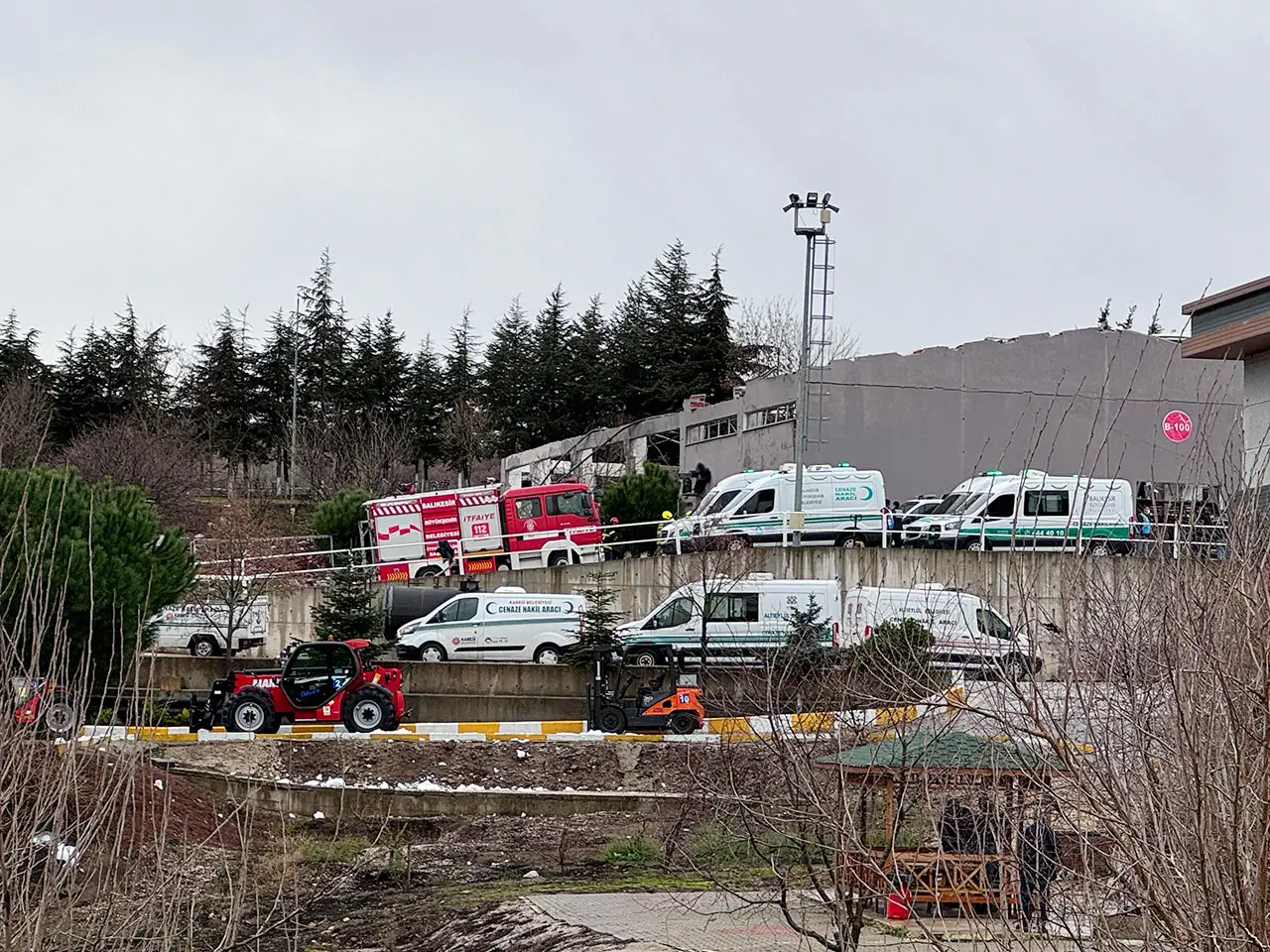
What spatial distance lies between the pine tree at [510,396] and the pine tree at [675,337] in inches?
265

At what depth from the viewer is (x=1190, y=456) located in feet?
30.3

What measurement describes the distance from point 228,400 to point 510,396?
45.5ft

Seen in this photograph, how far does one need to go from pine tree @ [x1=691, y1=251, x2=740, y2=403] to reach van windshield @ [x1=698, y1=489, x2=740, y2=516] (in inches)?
1187

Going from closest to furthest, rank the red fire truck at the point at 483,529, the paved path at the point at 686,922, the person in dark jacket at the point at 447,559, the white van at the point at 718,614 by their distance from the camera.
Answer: the paved path at the point at 686,922, the white van at the point at 718,614, the person in dark jacket at the point at 447,559, the red fire truck at the point at 483,529

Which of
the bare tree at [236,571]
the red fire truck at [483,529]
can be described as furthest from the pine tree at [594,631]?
the red fire truck at [483,529]

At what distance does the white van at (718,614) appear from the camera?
114ft

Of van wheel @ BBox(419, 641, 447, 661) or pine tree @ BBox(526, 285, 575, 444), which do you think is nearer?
van wheel @ BBox(419, 641, 447, 661)

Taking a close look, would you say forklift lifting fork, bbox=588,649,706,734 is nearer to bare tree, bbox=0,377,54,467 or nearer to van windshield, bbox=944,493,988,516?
van windshield, bbox=944,493,988,516

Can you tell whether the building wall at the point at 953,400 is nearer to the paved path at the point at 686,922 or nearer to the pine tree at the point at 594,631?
the pine tree at the point at 594,631

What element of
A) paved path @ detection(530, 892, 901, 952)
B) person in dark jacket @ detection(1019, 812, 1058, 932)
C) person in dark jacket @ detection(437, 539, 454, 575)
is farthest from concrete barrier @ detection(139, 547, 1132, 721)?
person in dark jacket @ detection(1019, 812, 1058, 932)

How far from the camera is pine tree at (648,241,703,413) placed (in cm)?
7731

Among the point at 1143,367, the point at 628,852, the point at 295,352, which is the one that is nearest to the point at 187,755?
the point at 628,852

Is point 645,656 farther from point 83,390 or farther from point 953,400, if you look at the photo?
point 83,390

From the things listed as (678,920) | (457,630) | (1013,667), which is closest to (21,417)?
(457,630)
